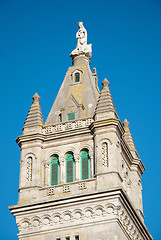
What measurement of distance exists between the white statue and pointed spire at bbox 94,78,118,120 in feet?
25.2

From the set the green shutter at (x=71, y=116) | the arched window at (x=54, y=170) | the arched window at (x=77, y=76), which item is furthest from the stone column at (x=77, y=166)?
the arched window at (x=77, y=76)

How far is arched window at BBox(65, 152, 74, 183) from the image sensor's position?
57469 mm

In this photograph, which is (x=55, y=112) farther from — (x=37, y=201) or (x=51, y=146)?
(x=37, y=201)

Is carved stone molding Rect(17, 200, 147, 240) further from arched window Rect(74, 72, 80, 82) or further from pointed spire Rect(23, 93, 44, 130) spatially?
arched window Rect(74, 72, 80, 82)

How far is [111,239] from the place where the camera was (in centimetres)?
5275

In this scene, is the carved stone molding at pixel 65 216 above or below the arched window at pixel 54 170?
below

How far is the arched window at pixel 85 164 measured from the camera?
5710cm

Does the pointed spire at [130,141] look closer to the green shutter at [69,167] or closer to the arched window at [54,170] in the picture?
the green shutter at [69,167]

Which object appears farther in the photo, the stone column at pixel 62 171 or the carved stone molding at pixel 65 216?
the stone column at pixel 62 171

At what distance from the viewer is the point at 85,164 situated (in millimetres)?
57688

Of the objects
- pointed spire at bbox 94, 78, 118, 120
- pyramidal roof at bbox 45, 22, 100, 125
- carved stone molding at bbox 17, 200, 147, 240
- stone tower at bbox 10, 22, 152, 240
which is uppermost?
pyramidal roof at bbox 45, 22, 100, 125

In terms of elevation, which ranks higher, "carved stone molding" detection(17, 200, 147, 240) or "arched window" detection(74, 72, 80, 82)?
"arched window" detection(74, 72, 80, 82)

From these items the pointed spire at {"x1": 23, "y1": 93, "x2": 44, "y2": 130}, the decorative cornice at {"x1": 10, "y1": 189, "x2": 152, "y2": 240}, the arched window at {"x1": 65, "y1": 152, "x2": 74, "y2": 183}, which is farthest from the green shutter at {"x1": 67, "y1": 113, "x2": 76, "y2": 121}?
the decorative cornice at {"x1": 10, "y1": 189, "x2": 152, "y2": 240}

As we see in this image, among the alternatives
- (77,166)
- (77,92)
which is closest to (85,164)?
(77,166)
